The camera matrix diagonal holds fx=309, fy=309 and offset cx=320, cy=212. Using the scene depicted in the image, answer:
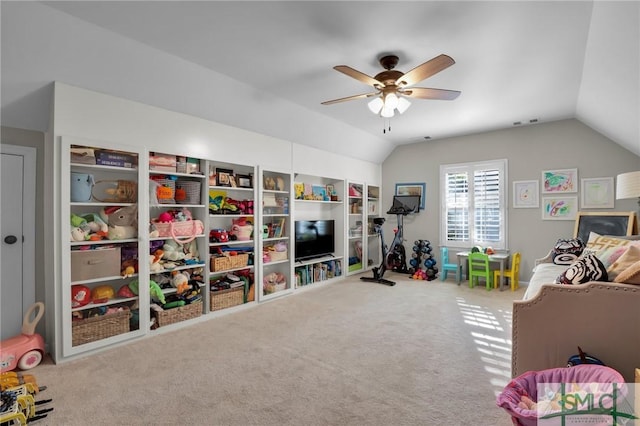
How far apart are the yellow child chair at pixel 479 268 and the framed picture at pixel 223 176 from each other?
3.89 m

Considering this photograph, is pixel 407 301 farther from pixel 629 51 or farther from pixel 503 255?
pixel 629 51

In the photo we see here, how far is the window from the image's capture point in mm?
5262

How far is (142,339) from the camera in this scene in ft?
9.85

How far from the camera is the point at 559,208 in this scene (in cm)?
478

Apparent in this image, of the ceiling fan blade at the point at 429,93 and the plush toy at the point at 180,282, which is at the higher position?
the ceiling fan blade at the point at 429,93

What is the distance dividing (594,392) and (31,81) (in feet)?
13.6

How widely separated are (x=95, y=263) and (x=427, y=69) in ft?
10.6

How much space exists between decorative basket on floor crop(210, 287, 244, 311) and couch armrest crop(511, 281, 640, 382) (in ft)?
9.69

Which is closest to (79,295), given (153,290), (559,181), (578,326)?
(153,290)

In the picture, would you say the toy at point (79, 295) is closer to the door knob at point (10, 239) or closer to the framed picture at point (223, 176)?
the door knob at point (10, 239)

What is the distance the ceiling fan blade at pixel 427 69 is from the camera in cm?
218

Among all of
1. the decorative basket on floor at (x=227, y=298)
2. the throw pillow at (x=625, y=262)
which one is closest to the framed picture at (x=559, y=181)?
the throw pillow at (x=625, y=262)

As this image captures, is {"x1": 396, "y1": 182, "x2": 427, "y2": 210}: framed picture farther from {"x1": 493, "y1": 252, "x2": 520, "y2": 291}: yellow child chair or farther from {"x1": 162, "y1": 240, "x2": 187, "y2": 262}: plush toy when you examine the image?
{"x1": 162, "y1": 240, "x2": 187, "y2": 262}: plush toy

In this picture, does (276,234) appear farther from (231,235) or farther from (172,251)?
(172,251)
